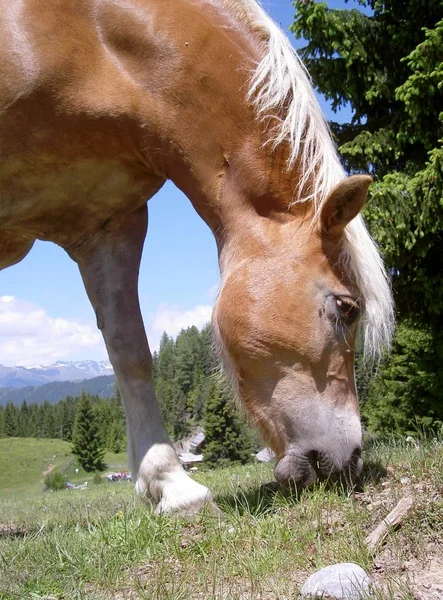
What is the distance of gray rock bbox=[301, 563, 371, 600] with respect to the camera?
1766 mm

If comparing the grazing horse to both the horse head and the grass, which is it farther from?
the grass

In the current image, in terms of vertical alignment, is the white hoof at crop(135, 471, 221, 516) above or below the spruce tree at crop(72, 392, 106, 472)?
above

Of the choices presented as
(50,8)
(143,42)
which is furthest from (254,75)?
(50,8)

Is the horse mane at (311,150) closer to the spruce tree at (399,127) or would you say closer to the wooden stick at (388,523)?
the wooden stick at (388,523)

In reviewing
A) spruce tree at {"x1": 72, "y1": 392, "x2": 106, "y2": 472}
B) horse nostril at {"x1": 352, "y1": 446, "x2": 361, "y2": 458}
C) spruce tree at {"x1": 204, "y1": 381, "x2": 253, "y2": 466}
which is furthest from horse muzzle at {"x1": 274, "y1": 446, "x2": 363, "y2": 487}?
spruce tree at {"x1": 72, "y1": 392, "x2": 106, "y2": 472}

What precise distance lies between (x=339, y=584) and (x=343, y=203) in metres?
1.87

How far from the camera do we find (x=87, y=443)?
287 feet

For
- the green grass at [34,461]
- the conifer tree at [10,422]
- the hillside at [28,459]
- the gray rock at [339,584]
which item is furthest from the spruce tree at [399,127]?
the conifer tree at [10,422]

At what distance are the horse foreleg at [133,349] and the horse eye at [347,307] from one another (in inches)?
46.8

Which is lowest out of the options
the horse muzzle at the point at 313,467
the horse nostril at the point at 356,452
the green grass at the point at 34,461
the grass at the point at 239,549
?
the green grass at the point at 34,461

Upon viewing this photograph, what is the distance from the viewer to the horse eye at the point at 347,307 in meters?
3.14

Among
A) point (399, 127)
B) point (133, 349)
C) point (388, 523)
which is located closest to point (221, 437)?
point (399, 127)

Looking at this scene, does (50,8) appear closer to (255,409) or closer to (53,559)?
(255,409)

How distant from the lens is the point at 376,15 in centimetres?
1070
